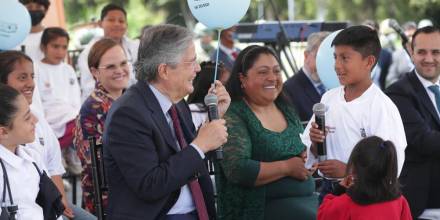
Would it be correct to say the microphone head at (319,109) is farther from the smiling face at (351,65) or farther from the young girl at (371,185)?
the young girl at (371,185)

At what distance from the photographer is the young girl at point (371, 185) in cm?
316

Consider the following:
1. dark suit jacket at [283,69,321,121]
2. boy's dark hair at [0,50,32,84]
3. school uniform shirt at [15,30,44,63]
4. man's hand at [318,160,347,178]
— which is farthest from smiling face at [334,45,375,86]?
school uniform shirt at [15,30,44,63]

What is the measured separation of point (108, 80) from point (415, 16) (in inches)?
962

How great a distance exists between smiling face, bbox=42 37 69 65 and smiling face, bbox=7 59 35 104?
219cm

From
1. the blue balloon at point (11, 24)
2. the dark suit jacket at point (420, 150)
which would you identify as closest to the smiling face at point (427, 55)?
the dark suit jacket at point (420, 150)

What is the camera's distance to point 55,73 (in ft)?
21.2

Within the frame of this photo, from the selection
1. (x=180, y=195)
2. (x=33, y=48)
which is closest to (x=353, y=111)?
(x=180, y=195)

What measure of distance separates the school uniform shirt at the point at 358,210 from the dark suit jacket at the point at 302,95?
203 centimetres

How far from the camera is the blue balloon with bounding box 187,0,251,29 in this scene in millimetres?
3875

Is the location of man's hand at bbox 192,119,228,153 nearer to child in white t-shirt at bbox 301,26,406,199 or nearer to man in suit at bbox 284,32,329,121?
child in white t-shirt at bbox 301,26,406,199

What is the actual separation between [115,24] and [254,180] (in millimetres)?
3792

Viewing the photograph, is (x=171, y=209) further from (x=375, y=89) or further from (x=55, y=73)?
(x=55, y=73)

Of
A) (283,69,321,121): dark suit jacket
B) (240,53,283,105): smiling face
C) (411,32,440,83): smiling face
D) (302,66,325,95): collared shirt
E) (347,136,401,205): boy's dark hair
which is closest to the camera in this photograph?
(347,136,401,205): boy's dark hair

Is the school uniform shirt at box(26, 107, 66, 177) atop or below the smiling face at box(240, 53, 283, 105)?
below
